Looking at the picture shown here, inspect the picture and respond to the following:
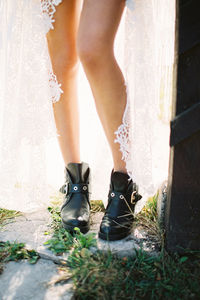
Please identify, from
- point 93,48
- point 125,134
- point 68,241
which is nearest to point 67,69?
point 93,48

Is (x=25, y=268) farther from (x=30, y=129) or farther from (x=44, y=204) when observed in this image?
(x=30, y=129)

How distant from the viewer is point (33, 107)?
59.1 inches

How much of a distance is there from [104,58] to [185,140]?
1.66 feet

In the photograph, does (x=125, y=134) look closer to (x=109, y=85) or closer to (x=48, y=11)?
(x=109, y=85)

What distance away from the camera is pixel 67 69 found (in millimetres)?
1472

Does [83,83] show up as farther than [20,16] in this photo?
Yes

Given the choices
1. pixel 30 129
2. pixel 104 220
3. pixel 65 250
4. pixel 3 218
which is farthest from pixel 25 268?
pixel 30 129

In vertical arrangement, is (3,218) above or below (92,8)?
below

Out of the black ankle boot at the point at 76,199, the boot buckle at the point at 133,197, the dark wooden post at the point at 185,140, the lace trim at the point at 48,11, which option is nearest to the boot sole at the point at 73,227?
the black ankle boot at the point at 76,199

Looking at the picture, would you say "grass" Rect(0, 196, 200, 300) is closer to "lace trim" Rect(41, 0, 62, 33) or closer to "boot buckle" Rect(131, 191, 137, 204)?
"boot buckle" Rect(131, 191, 137, 204)

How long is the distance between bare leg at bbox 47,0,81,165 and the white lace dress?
54 millimetres

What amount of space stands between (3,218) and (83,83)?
97cm

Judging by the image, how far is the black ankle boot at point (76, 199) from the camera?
4.74 ft

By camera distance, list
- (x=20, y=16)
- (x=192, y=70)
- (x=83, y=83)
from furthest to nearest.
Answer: (x=83, y=83) < (x=20, y=16) < (x=192, y=70)
